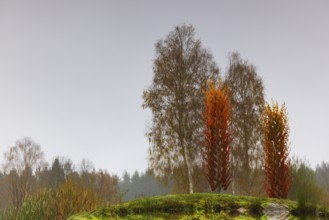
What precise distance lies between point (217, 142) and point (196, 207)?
3790mm

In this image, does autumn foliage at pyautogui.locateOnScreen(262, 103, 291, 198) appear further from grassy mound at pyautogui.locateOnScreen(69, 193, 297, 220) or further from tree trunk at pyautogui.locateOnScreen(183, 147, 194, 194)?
tree trunk at pyautogui.locateOnScreen(183, 147, 194, 194)

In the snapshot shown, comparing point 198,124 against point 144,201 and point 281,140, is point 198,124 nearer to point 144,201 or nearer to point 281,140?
point 281,140

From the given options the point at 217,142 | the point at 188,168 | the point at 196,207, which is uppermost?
the point at 217,142

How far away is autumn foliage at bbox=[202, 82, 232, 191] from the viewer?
1492 centimetres

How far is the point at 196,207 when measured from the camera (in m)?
11.9

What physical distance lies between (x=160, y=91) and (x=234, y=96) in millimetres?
6350

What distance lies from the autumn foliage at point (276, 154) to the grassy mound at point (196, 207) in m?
3.10

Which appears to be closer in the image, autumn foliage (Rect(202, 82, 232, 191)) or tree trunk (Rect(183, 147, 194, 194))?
autumn foliage (Rect(202, 82, 232, 191))

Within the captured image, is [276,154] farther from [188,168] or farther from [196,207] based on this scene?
[188,168]

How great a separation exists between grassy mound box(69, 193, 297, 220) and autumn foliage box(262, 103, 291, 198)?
3.10 m

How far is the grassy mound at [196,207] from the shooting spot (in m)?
11.2

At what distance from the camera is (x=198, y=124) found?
2464cm

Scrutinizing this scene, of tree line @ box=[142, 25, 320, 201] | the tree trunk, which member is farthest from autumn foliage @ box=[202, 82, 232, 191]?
the tree trunk

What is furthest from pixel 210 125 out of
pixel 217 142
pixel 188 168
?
pixel 188 168
